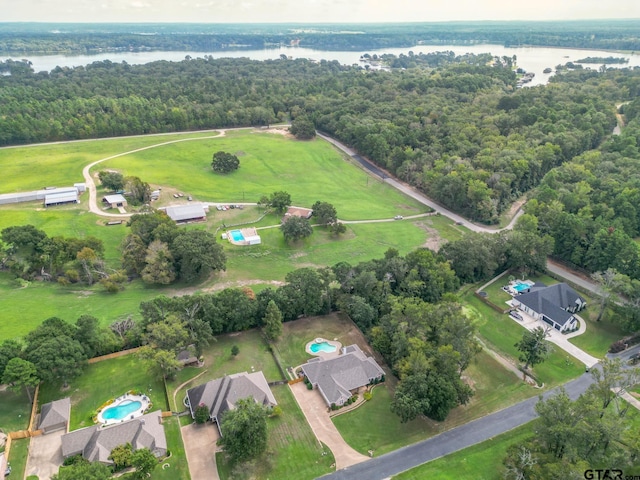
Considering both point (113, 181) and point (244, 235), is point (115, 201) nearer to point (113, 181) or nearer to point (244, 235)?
point (113, 181)

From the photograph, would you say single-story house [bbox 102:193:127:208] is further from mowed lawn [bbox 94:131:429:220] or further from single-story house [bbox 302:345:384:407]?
single-story house [bbox 302:345:384:407]

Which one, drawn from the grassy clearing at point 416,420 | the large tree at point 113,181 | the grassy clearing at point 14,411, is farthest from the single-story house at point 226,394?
the large tree at point 113,181

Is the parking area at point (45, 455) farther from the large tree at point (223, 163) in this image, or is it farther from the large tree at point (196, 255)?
the large tree at point (223, 163)

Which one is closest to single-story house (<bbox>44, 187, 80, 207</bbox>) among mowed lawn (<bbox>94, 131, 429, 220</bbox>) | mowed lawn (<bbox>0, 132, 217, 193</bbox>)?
mowed lawn (<bbox>0, 132, 217, 193</bbox>)

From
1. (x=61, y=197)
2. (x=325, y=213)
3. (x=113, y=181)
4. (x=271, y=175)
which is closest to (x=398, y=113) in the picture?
(x=271, y=175)

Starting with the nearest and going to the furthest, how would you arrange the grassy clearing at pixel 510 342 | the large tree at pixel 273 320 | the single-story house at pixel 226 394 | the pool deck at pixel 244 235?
1. the single-story house at pixel 226 394
2. the grassy clearing at pixel 510 342
3. the large tree at pixel 273 320
4. the pool deck at pixel 244 235
